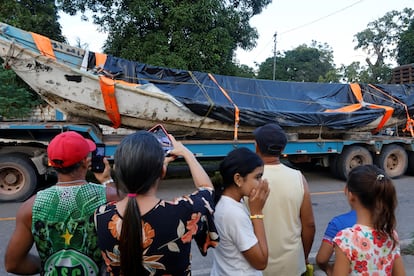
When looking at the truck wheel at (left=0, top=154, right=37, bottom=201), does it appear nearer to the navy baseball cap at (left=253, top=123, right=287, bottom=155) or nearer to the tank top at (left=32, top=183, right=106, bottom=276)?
the tank top at (left=32, top=183, right=106, bottom=276)

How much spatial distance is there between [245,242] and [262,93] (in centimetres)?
835

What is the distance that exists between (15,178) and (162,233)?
259 inches

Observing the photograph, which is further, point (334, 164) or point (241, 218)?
point (334, 164)

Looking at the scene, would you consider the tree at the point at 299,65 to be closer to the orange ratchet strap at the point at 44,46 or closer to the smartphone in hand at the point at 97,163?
the orange ratchet strap at the point at 44,46

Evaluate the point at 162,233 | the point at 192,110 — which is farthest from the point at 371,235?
the point at 192,110

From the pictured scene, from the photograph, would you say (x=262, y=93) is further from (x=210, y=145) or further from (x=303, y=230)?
(x=303, y=230)

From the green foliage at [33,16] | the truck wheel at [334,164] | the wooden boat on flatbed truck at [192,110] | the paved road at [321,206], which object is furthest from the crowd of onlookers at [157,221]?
the green foliage at [33,16]

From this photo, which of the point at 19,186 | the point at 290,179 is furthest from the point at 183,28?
the point at 290,179

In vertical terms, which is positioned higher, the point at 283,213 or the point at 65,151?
the point at 65,151

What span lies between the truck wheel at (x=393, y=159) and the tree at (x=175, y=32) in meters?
6.72

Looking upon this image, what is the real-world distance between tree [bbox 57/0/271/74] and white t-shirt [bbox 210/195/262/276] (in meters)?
11.4

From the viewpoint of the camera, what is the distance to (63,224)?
1.77m

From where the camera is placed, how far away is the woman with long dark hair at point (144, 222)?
1.50 metres

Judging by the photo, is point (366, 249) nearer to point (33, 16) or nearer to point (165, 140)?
point (165, 140)
